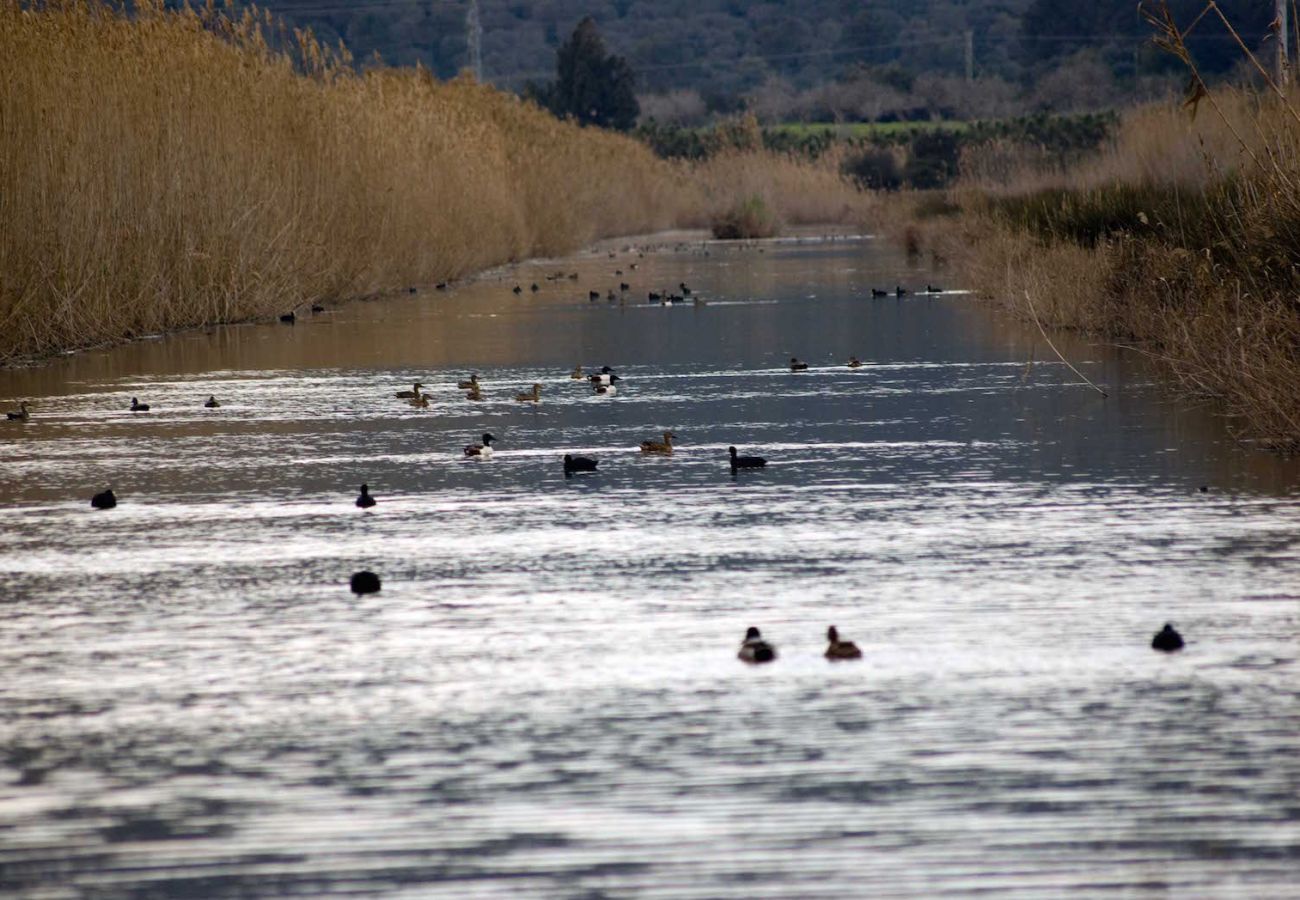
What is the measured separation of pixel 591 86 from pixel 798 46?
48034mm

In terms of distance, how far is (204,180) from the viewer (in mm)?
19672

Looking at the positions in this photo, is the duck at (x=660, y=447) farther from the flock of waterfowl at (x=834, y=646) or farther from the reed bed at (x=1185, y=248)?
the flock of waterfowl at (x=834, y=646)

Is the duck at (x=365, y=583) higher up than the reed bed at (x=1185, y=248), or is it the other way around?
the reed bed at (x=1185, y=248)

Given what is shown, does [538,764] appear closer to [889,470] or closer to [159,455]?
[889,470]

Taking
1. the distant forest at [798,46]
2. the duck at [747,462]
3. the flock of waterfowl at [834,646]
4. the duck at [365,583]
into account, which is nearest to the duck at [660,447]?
the duck at [747,462]

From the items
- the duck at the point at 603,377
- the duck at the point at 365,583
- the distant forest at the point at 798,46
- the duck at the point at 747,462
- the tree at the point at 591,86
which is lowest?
the duck at the point at 365,583

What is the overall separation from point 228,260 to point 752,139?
45389 millimetres

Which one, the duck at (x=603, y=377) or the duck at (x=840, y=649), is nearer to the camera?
the duck at (x=840, y=649)

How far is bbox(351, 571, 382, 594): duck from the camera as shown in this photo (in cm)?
679

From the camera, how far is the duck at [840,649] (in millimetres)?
5723

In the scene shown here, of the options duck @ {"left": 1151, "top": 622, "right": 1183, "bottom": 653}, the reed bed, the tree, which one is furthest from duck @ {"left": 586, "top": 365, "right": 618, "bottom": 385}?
the tree

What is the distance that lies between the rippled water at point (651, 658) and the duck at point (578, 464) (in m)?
0.15

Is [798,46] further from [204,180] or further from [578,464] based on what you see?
[578,464]

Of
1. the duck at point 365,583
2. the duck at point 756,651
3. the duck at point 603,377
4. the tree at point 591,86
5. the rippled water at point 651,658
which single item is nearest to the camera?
the rippled water at point 651,658
